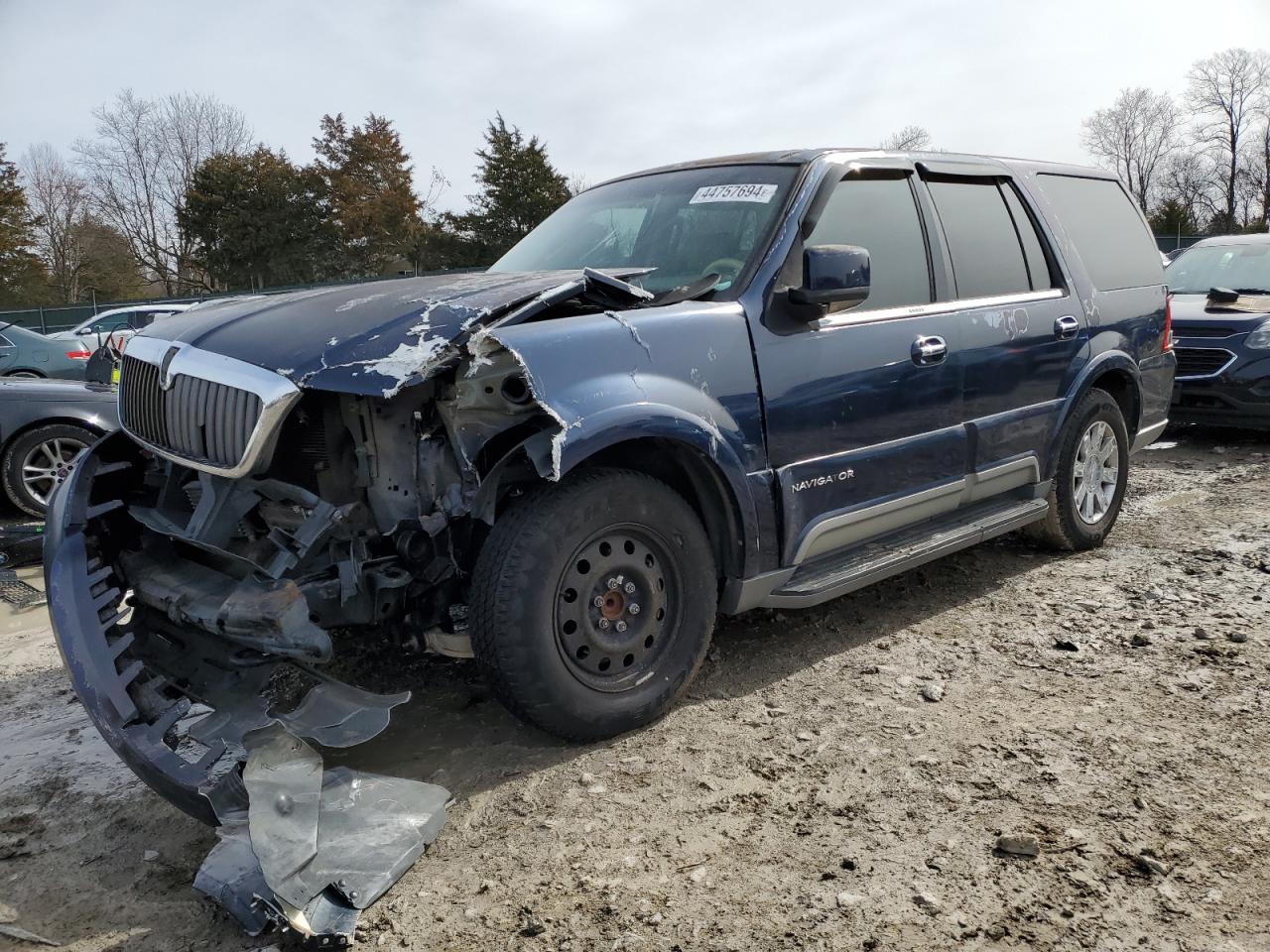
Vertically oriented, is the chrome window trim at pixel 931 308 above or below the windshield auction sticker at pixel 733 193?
below

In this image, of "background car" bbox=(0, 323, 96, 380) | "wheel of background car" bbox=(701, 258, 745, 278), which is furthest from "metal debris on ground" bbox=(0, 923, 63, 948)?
"background car" bbox=(0, 323, 96, 380)

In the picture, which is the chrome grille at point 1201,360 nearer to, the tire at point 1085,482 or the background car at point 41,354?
the tire at point 1085,482

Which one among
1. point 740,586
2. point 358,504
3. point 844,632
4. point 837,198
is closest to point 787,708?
point 740,586

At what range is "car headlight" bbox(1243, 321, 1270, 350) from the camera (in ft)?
25.6

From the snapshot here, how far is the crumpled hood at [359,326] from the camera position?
2.63m

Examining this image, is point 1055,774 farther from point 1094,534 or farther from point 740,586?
point 1094,534

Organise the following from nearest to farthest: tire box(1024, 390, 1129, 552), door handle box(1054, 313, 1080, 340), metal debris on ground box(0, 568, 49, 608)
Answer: door handle box(1054, 313, 1080, 340)
tire box(1024, 390, 1129, 552)
metal debris on ground box(0, 568, 49, 608)

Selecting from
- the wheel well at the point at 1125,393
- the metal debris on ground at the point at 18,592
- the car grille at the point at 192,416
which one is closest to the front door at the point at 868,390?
the wheel well at the point at 1125,393

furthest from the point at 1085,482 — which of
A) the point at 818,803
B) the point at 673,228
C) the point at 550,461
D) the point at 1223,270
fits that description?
the point at 1223,270

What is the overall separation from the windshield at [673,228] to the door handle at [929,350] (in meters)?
0.81

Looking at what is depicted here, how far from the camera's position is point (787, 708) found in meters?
3.37

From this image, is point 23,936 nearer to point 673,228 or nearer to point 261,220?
point 673,228

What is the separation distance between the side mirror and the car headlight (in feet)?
20.3

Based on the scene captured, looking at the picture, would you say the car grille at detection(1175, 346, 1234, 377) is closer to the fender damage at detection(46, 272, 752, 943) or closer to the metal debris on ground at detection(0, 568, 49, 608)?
the fender damage at detection(46, 272, 752, 943)
